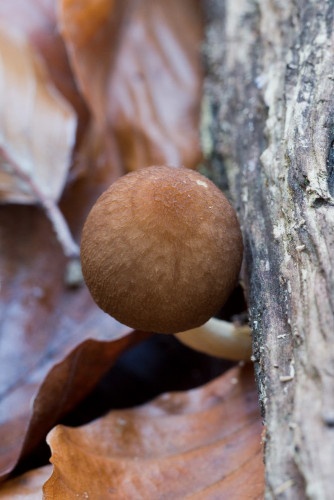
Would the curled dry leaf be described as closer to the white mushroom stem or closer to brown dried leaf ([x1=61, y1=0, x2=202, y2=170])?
the white mushroom stem

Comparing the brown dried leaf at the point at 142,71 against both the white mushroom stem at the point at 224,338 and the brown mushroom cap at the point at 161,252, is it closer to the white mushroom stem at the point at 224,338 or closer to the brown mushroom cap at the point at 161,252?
the white mushroom stem at the point at 224,338

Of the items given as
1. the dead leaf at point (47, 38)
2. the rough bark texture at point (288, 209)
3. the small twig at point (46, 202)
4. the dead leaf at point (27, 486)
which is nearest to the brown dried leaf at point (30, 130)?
the small twig at point (46, 202)

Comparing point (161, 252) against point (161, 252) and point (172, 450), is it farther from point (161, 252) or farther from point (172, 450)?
point (172, 450)

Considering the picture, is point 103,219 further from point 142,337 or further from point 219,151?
point 219,151

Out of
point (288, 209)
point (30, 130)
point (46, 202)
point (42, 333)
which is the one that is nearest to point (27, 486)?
point (42, 333)

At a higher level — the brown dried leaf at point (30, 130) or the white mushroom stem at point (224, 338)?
the brown dried leaf at point (30, 130)
